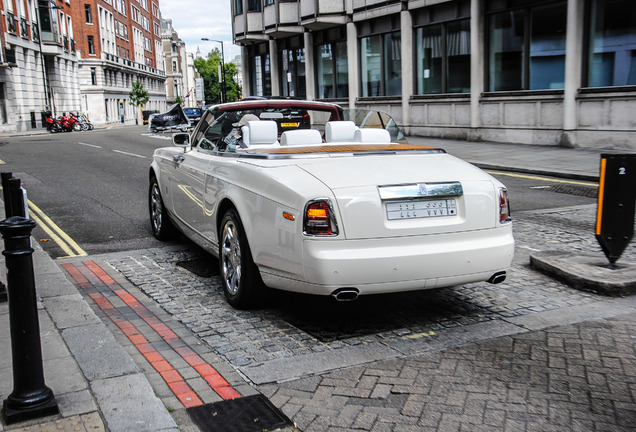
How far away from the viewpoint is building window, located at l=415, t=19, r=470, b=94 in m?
23.6

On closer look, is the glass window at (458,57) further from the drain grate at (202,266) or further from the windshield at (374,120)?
the drain grate at (202,266)

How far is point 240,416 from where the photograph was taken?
341cm

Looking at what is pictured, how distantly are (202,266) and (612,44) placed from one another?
15.4 m

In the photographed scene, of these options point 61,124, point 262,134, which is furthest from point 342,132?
point 61,124

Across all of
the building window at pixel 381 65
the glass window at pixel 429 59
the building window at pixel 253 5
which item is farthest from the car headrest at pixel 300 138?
the building window at pixel 253 5

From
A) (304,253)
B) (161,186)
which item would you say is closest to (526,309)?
(304,253)

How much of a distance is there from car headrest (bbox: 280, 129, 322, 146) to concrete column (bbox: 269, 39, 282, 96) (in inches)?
1324

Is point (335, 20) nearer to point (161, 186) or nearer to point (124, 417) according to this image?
point (161, 186)

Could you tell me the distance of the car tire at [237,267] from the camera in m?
5.01

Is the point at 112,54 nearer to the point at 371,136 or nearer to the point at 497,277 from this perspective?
the point at 371,136

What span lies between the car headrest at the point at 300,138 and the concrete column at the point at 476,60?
17722 mm

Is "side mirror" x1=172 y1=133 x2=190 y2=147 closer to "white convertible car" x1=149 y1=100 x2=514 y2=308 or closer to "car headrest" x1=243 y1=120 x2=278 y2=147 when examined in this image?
"car headrest" x1=243 y1=120 x2=278 y2=147

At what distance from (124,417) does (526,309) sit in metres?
3.25

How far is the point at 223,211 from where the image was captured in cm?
556
